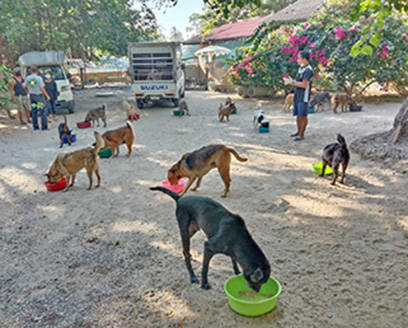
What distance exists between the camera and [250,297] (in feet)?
9.36

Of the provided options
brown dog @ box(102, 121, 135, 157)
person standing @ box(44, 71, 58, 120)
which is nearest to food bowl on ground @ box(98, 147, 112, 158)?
brown dog @ box(102, 121, 135, 157)

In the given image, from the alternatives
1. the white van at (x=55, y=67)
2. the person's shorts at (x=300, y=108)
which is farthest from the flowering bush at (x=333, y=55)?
the white van at (x=55, y=67)

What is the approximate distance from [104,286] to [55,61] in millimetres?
13995

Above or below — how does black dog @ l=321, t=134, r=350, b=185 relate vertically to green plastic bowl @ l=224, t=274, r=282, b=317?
above

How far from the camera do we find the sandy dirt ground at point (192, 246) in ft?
9.60

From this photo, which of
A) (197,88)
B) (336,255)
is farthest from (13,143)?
(197,88)

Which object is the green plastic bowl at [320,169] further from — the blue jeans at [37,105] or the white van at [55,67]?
the white van at [55,67]

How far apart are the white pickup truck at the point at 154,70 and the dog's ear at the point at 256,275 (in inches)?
525

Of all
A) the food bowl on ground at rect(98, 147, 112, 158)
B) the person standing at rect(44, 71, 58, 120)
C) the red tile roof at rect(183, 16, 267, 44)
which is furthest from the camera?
the red tile roof at rect(183, 16, 267, 44)

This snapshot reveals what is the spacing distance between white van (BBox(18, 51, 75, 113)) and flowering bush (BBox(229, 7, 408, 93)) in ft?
28.2

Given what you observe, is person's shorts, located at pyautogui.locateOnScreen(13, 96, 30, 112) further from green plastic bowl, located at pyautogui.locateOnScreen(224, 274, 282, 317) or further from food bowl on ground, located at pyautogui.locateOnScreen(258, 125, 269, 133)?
green plastic bowl, located at pyautogui.locateOnScreen(224, 274, 282, 317)

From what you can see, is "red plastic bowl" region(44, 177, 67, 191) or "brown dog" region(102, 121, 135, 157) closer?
"red plastic bowl" region(44, 177, 67, 191)

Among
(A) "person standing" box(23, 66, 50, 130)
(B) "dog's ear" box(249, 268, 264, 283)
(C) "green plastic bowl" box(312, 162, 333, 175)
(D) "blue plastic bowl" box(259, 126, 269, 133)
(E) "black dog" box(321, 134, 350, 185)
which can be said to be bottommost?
(C) "green plastic bowl" box(312, 162, 333, 175)

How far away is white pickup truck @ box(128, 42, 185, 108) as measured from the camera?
14867mm
